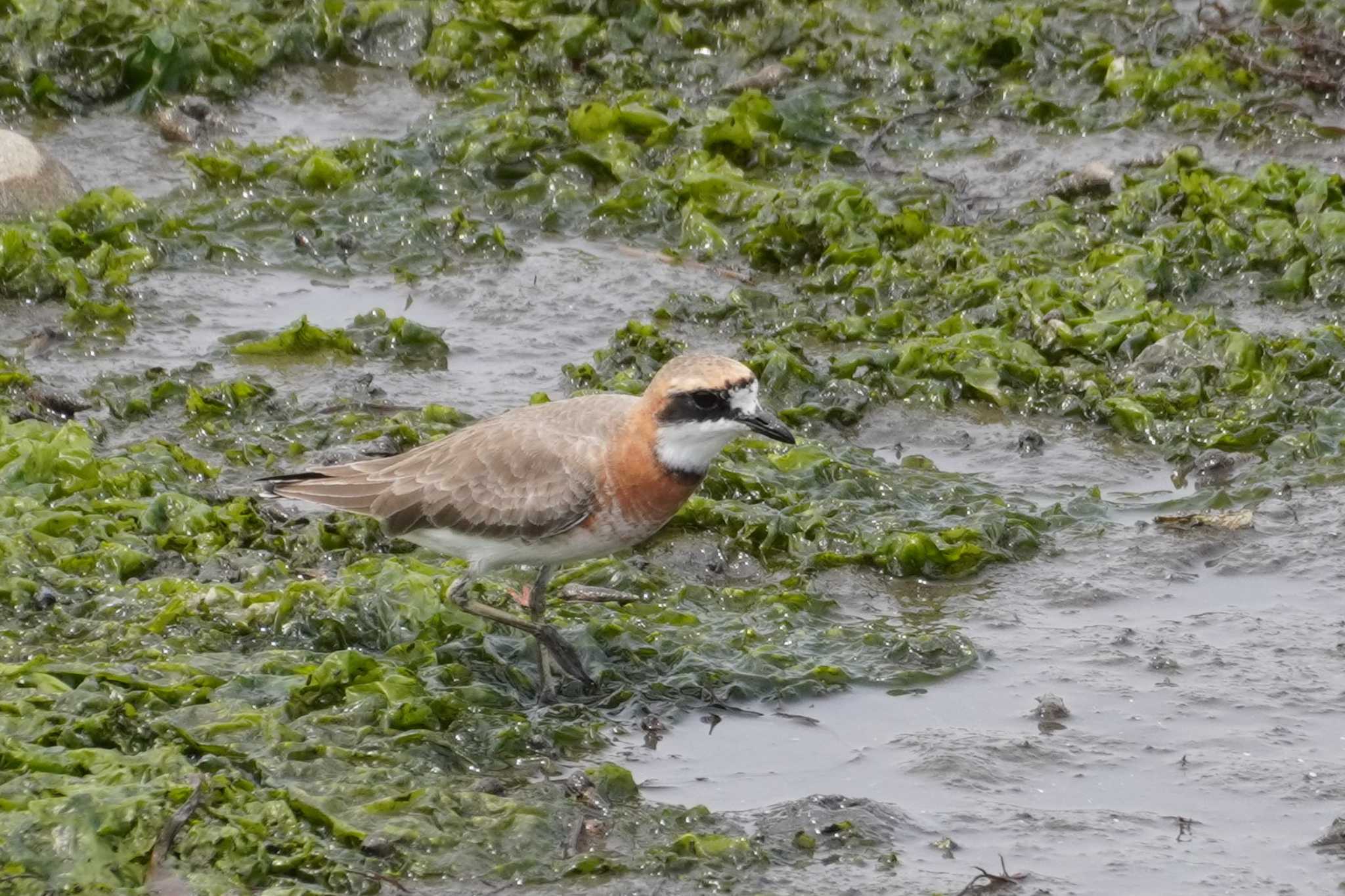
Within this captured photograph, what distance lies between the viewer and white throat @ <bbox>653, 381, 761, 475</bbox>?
8586 mm

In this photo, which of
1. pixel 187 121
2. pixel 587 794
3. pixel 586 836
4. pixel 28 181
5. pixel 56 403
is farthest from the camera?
pixel 187 121

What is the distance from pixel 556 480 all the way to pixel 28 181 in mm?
Result: 6651

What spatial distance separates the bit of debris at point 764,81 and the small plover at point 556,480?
7191 mm

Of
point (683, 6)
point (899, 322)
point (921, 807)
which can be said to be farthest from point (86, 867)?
point (683, 6)

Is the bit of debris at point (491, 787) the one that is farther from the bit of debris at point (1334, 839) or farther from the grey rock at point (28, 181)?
the grey rock at point (28, 181)

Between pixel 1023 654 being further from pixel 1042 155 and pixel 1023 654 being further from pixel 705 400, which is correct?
pixel 1042 155

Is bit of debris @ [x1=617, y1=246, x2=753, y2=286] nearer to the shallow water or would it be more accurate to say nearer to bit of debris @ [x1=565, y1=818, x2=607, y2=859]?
the shallow water

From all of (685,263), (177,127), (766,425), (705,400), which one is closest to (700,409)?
(705,400)

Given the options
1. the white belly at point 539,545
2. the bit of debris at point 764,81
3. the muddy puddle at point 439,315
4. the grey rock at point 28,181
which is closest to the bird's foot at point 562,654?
the white belly at point 539,545

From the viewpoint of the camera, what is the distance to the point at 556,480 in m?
8.72

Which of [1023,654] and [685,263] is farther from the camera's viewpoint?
[685,263]

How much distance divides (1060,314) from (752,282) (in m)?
2.23

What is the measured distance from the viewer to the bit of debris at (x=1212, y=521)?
34.0ft

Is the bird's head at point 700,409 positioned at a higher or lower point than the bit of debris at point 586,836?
higher
